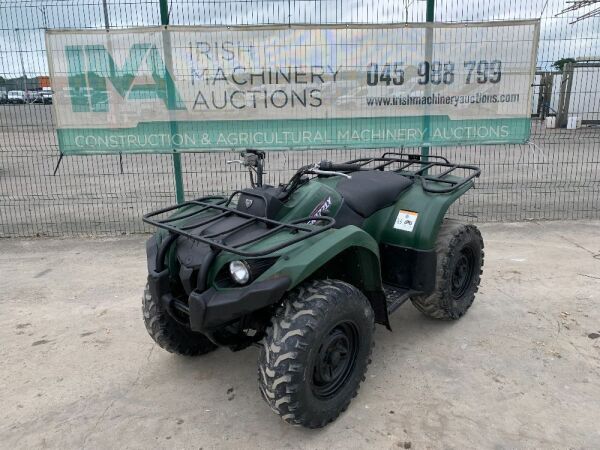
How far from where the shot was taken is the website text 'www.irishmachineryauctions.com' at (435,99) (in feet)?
19.5

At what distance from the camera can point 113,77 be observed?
5.75 m

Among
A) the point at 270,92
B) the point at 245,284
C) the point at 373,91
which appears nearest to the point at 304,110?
the point at 270,92

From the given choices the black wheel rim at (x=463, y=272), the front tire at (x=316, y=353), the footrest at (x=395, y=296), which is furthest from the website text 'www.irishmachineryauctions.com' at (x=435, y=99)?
the front tire at (x=316, y=353)

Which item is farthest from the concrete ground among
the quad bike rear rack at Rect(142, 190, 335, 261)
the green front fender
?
the quad bike rear rack at Rect(142, 190, 335, 261)

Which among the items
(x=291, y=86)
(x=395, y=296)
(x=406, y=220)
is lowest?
(x=395, y=296)

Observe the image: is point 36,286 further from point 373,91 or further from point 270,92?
point 373,91

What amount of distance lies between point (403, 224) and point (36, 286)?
3.58m

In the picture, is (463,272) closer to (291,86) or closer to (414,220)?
(414,220)

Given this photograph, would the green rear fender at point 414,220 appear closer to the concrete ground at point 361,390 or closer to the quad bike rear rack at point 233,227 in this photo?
the quad bike rear rack at point 233,227

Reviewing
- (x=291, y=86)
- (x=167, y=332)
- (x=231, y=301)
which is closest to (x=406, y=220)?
(x=231, y=301)

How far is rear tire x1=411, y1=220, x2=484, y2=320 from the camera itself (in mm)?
3633

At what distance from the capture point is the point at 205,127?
595cm

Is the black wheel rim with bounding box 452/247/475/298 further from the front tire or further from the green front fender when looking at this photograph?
the front tire

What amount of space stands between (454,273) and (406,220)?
0.72 metres
